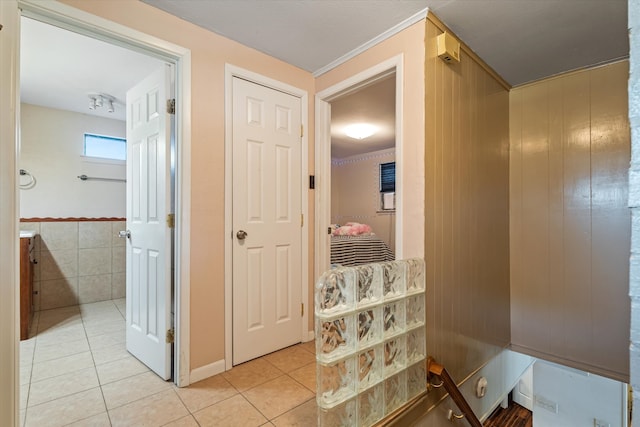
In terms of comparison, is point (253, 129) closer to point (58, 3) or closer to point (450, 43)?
point (58, 3)

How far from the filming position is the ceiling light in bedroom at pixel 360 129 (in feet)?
12.6

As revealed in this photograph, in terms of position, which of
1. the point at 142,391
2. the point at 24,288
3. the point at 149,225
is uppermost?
the point at 149,225

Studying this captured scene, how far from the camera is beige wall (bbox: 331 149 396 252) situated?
5.42 m

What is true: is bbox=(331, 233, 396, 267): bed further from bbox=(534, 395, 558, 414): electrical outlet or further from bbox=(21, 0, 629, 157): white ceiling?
bbox=(534, 395, 558, 414): electrical outlet

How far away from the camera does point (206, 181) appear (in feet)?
6.04

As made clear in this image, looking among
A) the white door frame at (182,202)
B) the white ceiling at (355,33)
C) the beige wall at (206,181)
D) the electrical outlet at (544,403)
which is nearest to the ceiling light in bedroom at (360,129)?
the white ceiling at (355,33)

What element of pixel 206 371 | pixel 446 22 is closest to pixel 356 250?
pixel 206 371

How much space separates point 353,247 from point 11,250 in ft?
10.1

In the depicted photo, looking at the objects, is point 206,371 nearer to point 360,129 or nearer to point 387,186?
point 360,129

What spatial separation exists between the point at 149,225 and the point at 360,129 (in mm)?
2884

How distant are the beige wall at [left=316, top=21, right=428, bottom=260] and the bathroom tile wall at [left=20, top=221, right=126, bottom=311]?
3709 mm

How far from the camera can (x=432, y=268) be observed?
1719mm

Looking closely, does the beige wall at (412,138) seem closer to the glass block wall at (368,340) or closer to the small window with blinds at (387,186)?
the glass block wall at (368,340)

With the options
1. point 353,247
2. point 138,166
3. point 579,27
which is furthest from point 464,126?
point 138,166
